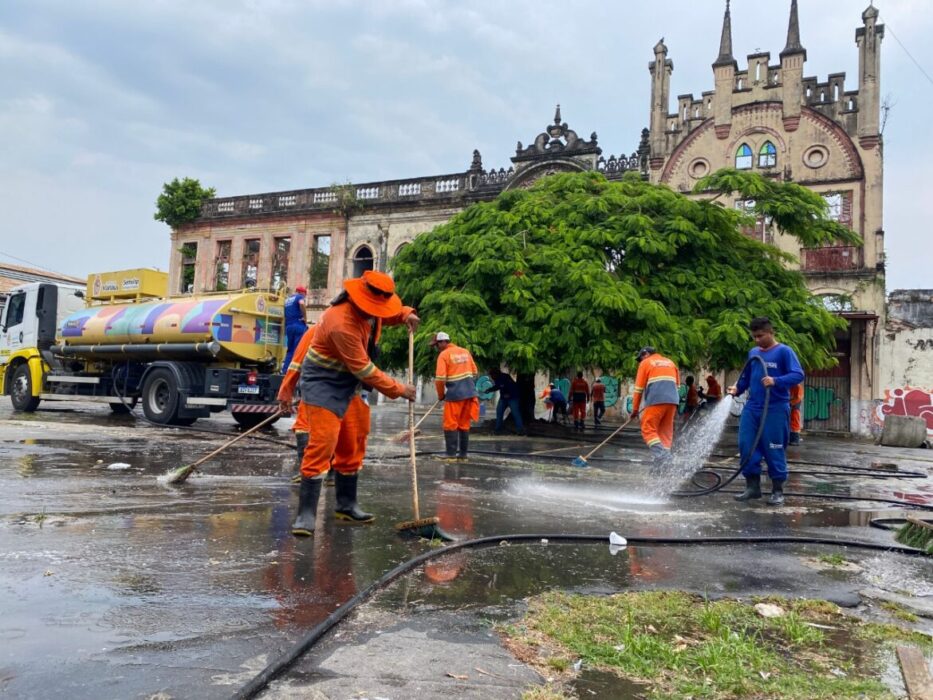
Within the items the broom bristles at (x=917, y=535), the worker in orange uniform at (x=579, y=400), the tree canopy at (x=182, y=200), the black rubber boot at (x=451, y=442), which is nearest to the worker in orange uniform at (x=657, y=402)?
the black rubber boot at (x=451, y=442)

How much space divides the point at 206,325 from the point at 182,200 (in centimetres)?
2379

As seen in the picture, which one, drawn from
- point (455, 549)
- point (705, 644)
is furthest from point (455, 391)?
point (705, 644)

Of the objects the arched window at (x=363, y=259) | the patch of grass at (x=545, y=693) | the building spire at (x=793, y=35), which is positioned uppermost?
the building spire at (x=793, y=35)

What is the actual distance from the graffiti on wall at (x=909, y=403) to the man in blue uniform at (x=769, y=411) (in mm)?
18309

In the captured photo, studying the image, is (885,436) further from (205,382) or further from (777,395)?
(205,382)

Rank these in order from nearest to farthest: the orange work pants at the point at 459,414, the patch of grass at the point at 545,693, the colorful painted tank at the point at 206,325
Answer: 1. the patch of grass at the point at 545,693
2. the orange work pants at the point at 459,414
3. the colorful painted tank at the point at 206,325

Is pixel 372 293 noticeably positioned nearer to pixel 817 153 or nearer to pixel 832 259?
pixel 832 259

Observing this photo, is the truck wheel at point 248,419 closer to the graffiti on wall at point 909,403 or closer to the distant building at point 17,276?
the graffiti on wall at point 909,403

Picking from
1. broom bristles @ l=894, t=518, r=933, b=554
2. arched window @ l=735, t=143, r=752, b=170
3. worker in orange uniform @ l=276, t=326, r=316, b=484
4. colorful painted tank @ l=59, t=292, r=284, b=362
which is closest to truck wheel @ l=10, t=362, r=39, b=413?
colorful painted tank @ l=59, t=292, r=284, b=362

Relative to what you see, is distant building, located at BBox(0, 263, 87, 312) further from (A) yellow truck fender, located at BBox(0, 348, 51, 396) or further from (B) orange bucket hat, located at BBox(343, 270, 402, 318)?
(B) orange bucket hat, located at BBox(343, 270, 402, 318)

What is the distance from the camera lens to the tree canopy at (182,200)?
34.9m

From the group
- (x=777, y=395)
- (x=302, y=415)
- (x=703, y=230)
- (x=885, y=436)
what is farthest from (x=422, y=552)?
(x=885, y=436)

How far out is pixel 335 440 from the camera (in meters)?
5.22

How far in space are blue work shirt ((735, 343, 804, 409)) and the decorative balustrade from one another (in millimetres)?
18416
